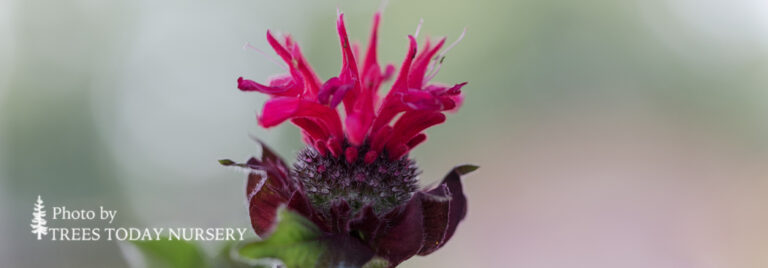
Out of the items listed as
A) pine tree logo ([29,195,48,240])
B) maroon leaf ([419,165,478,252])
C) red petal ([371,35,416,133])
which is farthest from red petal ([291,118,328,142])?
pine tree logo ([29,195,48,240])

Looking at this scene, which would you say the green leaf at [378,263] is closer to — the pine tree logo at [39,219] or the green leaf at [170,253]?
the green leaf at [170,253]

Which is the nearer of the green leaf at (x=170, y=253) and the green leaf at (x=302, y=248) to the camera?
the green leaf at (x=302, y=248)

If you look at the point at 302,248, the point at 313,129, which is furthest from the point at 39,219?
the point at 302,248

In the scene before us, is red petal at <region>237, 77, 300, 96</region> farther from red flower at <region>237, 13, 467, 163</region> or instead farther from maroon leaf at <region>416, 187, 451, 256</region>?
maroon leaf at <region>416, 187, 451, 256</region>

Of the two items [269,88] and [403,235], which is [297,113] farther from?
[403,235]

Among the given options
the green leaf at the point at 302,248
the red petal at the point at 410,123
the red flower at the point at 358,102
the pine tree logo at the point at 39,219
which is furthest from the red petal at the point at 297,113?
the pine tree logo at the point at 39,219

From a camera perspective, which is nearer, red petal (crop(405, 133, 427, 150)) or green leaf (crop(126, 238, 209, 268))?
green leaf (crop(126, 238, 209, 268))
